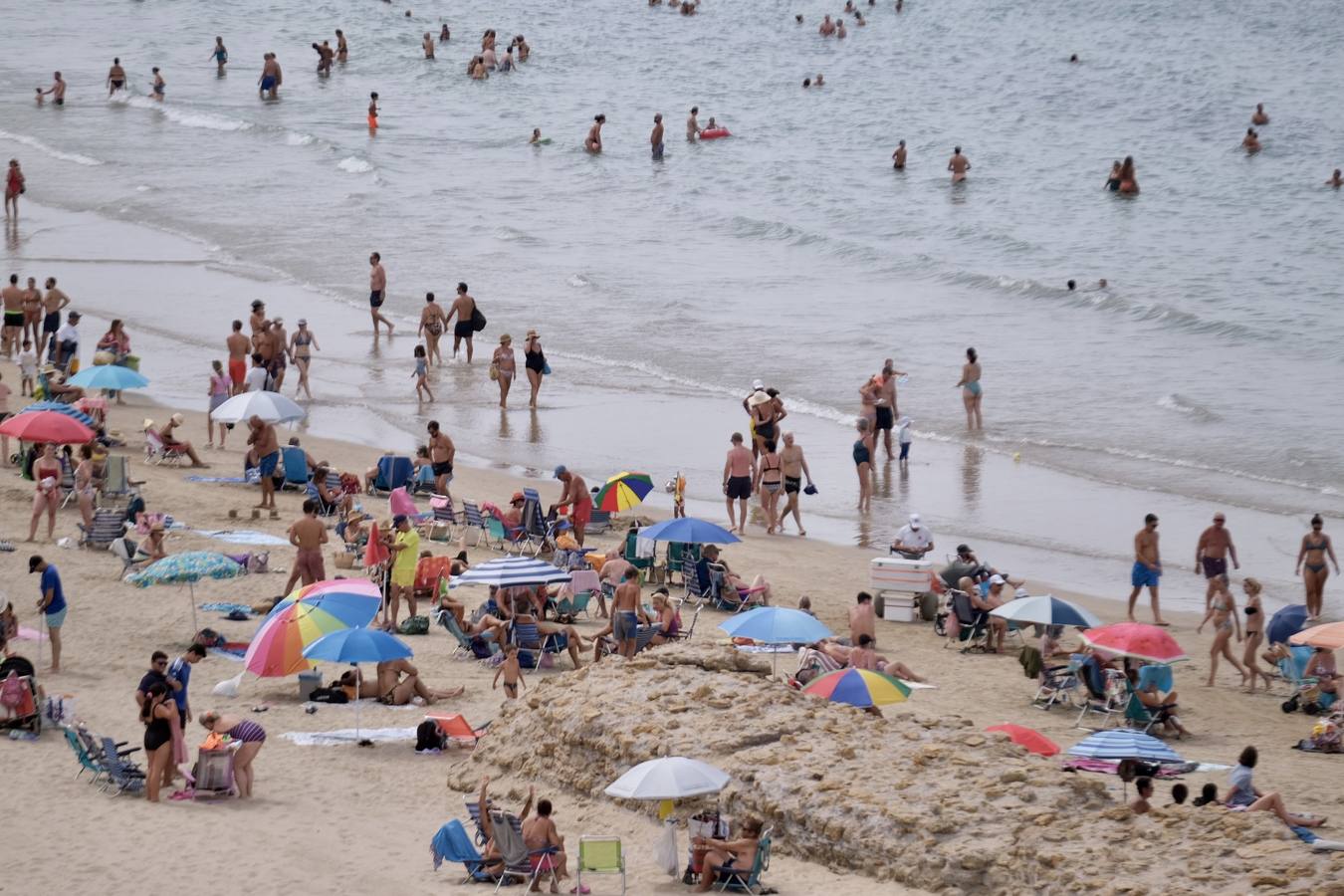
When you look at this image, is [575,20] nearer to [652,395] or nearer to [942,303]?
[942,303]

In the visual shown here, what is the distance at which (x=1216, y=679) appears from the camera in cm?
1398

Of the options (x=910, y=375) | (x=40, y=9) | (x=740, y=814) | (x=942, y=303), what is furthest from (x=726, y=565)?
(x=40, y=9)

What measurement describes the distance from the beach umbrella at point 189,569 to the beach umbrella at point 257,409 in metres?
3.01

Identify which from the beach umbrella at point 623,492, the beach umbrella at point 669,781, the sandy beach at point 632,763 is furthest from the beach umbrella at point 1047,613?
the beach umbrella at point 669,781

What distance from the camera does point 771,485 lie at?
17.9 metres

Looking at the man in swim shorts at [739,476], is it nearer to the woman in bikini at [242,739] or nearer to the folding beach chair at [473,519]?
the folding beach chair at [473,519]

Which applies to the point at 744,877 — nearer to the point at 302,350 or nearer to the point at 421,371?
the point at 421,371

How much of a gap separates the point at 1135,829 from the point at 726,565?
720 centimetres

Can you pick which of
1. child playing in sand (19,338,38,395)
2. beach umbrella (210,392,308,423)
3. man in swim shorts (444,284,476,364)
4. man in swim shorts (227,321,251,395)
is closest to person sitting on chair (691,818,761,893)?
beach umbrella (210,392,308,423)

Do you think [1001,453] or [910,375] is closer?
[1001,453]

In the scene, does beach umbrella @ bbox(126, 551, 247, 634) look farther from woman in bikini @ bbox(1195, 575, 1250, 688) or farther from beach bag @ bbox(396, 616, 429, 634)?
woman in bikini @ bbox(1195, 575, 1250, 688)

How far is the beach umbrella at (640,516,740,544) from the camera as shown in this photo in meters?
14.9

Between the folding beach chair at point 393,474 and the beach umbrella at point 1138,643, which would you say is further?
the folding beach chair at point 393,474

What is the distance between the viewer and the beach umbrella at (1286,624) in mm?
14203
